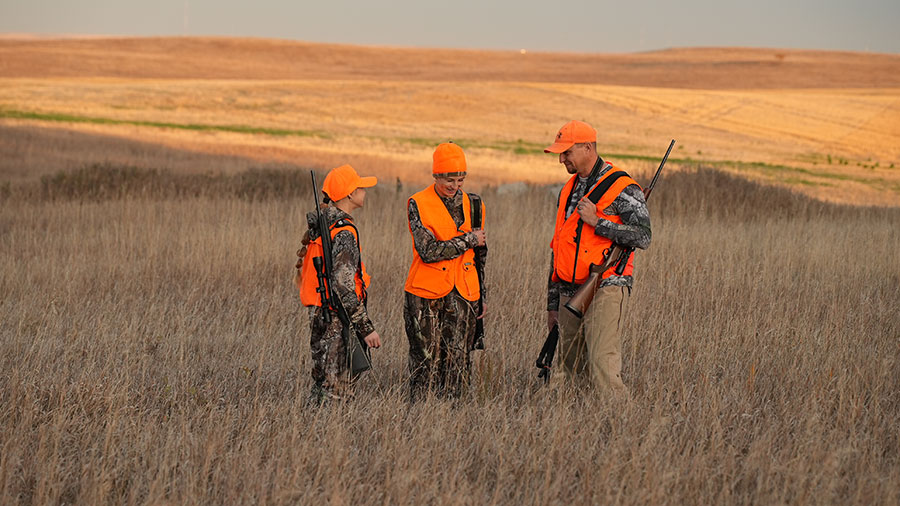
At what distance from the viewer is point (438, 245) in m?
5.12

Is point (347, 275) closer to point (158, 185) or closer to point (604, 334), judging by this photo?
point (604, 334)

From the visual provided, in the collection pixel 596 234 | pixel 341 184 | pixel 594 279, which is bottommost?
pixel 594 279

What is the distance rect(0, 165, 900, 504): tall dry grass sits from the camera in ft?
13.9

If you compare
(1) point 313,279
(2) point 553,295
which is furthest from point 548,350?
(1) point 313,279

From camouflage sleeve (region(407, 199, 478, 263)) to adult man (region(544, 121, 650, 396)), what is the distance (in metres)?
0.56

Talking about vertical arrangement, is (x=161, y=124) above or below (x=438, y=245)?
below

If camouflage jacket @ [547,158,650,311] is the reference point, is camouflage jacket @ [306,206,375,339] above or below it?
below

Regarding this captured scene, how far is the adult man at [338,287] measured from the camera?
4.85 meters

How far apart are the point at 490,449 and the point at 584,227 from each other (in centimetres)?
141

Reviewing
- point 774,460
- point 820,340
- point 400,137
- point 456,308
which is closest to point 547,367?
point 456,308

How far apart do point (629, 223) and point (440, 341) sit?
1.40m

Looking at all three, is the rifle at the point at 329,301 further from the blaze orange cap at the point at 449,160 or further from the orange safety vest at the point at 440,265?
the blaze orange cap at the point at 449,160

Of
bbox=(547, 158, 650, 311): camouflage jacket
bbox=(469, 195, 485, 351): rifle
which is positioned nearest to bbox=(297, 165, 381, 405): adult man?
bbox=(469, 195, 485, 351): rifle

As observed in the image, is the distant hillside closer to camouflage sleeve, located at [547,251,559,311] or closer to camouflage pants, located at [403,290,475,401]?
camouflage pants, located at [403,290,475,401]
